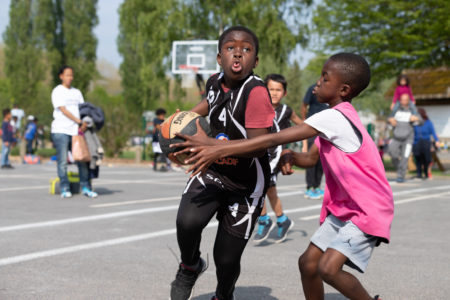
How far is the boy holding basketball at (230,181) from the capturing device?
373 cm

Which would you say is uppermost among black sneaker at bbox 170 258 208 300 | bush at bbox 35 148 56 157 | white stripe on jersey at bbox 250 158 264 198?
white stripe on jersey at bbox 250 158 264 198

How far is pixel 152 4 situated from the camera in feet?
117

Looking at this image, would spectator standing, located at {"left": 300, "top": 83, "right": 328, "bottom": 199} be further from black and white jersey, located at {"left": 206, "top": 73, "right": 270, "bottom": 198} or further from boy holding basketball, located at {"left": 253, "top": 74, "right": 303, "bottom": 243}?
black and white jersey, located at {"left": 206, "top": 73, "right": 270, "bottom": 198}

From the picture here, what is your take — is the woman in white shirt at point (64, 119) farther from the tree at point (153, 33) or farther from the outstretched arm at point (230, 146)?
the tree at point (153, 33)

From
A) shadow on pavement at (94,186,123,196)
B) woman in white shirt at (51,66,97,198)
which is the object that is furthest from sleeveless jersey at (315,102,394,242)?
shadow on pavement at (94,186,123,196)

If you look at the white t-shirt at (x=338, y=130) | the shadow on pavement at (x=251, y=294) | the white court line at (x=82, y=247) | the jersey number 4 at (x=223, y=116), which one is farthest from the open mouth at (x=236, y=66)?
the white court line at (x=82, y=247)

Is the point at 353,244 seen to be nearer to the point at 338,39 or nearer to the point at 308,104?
the point at 308,104

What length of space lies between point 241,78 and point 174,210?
566 cm

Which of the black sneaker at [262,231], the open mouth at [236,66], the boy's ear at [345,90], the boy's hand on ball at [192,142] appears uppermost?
the open mouth at [236,66]

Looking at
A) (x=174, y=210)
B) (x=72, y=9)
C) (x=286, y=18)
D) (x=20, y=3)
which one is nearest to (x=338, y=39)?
(x=286, y=18)

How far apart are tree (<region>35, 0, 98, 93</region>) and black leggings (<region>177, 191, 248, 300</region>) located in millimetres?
49886

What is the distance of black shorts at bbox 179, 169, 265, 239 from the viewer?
3812 mm

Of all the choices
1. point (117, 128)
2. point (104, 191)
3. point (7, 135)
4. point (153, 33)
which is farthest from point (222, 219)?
point (153, 33)

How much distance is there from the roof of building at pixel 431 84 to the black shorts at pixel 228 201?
115 ft
